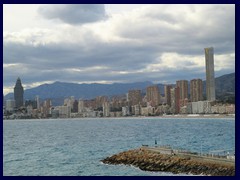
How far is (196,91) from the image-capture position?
51.8 metres

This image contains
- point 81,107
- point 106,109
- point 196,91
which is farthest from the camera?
point 81,107

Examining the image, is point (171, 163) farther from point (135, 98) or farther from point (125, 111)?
point (125, 111)

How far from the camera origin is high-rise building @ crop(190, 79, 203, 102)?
51.0 m

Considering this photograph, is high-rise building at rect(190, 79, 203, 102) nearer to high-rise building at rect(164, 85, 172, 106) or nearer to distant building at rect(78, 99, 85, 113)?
high-rise building at rect(164, 85, 172, 106)

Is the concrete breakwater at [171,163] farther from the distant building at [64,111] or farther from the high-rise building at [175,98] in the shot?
the distant building at [64,111]

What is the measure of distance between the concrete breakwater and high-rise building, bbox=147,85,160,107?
3698cm

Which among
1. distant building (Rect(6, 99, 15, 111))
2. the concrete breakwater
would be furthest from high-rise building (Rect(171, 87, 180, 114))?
the concrete breakwater

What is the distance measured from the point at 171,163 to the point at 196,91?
4018 centimetres

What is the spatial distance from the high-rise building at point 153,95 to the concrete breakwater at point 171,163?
37.0 metres

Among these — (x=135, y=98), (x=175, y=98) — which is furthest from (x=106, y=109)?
(x=175, y=98)

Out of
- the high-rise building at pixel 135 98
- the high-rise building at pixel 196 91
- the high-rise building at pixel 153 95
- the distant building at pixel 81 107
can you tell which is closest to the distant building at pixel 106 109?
the distant building at pixel 81 107

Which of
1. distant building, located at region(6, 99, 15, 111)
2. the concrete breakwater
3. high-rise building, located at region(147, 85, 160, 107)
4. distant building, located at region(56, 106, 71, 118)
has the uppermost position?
high-rise building, located at region(147, 85, 160, 107)
